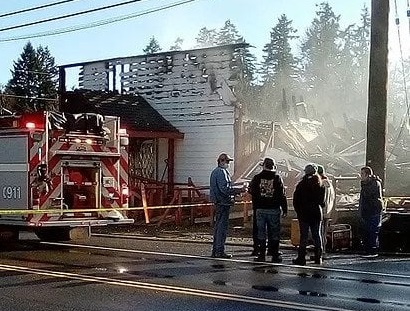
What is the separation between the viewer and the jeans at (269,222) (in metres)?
13.7

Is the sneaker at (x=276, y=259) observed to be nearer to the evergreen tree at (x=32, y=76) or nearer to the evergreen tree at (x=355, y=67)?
the evergreen tree at (x=355, y=67)

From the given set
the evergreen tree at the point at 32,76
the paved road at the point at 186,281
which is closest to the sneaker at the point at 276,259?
the paved road at the point at 186,281

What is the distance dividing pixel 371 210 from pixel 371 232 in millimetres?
402

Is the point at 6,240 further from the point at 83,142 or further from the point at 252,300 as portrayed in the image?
the point at 252,300

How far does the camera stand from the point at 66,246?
1612 cm

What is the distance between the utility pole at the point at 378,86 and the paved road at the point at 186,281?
92.8 inches

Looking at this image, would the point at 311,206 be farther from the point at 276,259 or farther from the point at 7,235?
the point at 7,235

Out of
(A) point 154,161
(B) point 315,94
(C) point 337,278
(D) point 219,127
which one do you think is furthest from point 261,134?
(B) point 315,94

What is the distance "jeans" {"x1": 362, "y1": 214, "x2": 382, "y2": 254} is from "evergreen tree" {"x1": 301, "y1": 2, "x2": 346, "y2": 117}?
40886 mm

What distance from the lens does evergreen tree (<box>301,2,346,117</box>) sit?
6254cm

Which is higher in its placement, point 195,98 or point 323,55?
point 323,55

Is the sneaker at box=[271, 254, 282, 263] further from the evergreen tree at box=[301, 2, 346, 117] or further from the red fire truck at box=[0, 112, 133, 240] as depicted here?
the evergreen tree at box=[301, 2, 346, 117]

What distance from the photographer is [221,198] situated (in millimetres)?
14016

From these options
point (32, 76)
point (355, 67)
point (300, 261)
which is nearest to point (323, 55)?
point (355, 67)
